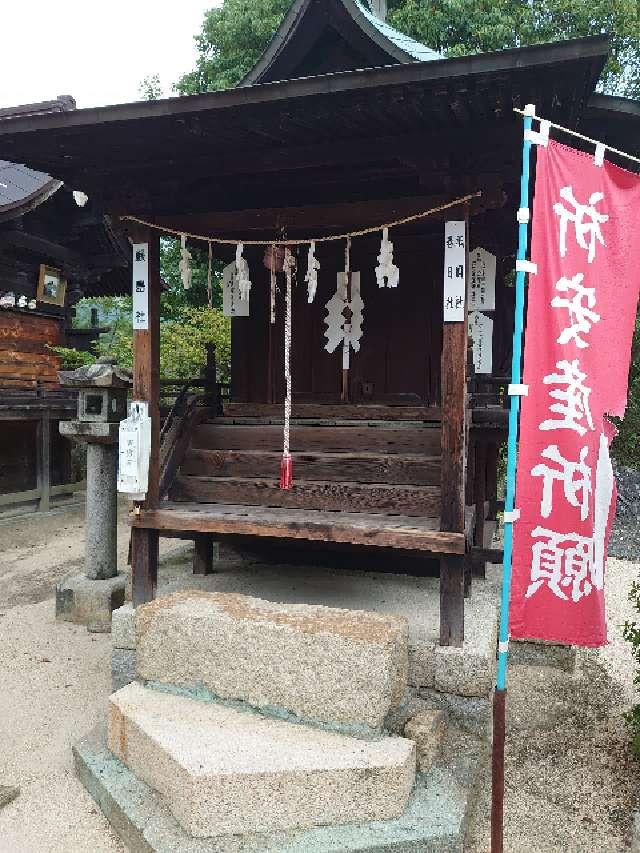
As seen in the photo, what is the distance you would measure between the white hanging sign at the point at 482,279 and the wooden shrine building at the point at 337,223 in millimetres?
358

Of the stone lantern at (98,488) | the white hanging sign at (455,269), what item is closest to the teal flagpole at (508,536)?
the white hanging sign at (455,269)

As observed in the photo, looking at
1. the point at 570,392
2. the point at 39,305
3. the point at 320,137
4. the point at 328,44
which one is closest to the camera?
the point at 570,392

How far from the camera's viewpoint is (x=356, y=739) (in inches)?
178

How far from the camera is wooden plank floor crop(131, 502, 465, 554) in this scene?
552 centimetres

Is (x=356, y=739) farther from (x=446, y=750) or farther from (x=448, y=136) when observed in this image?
(x=448, y=136)

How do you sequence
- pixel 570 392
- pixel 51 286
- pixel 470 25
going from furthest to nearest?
pixel 470 25 → pixel 51 286 → pixel 570 392

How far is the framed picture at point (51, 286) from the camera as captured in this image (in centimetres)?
1598

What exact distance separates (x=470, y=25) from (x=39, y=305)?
14815mm

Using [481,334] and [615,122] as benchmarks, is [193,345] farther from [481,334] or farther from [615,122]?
[615,122]

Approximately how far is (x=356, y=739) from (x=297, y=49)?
25.5ft

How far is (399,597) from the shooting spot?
7043mm

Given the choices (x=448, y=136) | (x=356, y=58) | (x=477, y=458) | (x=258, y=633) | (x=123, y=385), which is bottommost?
(x=258, y=633)

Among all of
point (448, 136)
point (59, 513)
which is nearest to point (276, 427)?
point (448, 136)

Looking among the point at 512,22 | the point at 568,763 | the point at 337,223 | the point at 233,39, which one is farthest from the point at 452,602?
the point at 233,39
